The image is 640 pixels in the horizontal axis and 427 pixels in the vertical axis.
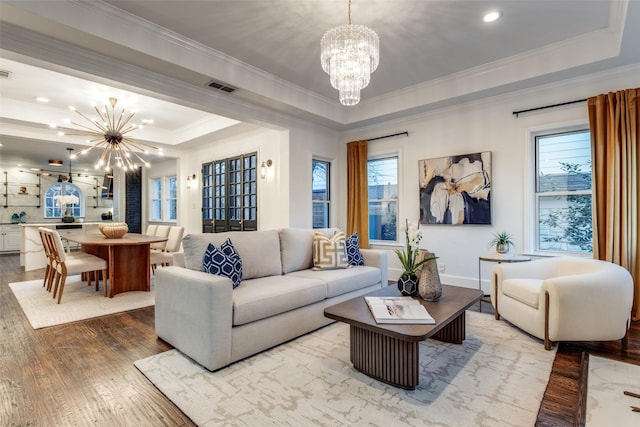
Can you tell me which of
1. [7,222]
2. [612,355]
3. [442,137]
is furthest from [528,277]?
[7,222]

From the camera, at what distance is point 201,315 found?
2.21m

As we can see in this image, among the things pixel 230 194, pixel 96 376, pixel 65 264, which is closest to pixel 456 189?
pixel 230 194

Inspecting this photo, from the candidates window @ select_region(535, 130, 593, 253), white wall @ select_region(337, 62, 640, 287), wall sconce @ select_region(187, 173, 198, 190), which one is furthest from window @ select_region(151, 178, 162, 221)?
window @ select_region(535, 130, 593, 253)

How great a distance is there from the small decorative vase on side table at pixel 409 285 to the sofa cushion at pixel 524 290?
1043 mm

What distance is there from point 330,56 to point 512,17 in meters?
1.81

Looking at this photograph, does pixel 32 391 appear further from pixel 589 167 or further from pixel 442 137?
pixel 589 167

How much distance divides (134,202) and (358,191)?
281 inches

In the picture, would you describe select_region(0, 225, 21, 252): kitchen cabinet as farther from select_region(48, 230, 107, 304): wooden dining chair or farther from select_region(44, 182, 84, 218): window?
select_region(48, 230, 107, 304): wooden dining chair

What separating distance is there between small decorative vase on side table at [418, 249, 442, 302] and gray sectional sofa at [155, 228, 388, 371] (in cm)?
95

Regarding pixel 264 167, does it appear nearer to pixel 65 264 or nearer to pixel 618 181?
pixel 65 264

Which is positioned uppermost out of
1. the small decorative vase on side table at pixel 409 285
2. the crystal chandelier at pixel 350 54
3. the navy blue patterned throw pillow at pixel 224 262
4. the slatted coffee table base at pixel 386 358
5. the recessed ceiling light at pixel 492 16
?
the recessed ceiling light at pixel 492 16

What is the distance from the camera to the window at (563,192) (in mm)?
3766

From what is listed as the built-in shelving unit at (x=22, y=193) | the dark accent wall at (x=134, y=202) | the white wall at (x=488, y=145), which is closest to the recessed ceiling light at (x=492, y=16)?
the white wall at (x=488, y=145)

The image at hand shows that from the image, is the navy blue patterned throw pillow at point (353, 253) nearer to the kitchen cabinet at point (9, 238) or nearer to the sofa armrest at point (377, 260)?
the sofa armrest at point (377, 260)
